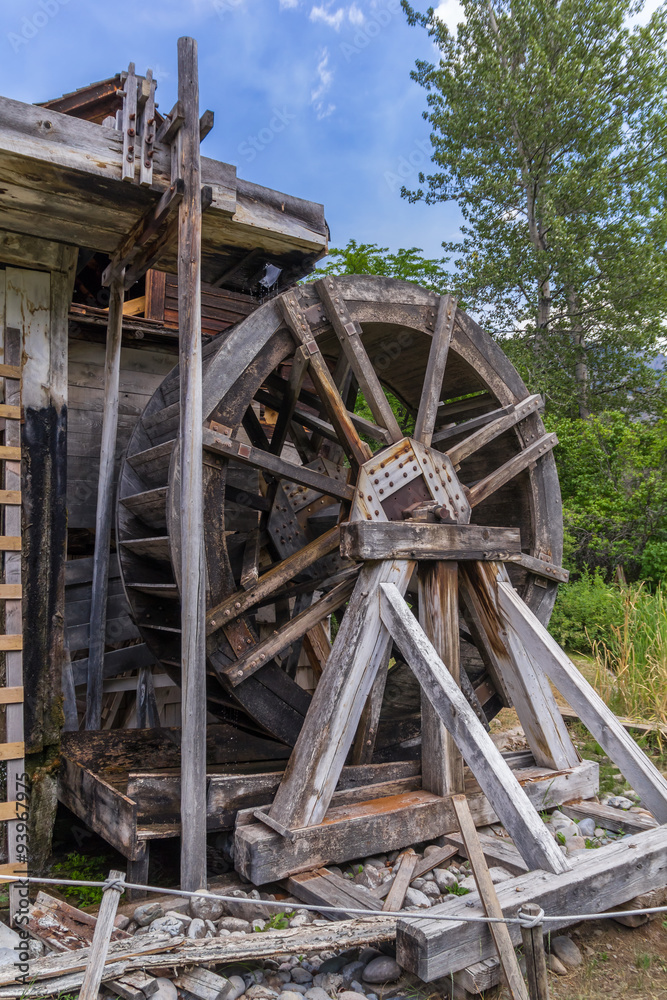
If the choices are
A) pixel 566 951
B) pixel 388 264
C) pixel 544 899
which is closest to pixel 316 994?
pixel 544 899

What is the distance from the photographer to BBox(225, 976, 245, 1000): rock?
230 cm

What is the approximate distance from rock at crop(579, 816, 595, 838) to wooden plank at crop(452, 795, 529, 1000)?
1.46 meters

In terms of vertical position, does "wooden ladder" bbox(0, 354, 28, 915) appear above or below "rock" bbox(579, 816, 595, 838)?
above

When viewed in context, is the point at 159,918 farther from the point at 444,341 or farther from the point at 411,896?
the point at 444,341

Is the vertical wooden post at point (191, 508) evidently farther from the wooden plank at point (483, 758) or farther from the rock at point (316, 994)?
the wooden plank at point (483, 758)

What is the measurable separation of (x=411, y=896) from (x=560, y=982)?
0.64 metres

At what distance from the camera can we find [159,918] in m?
2.69

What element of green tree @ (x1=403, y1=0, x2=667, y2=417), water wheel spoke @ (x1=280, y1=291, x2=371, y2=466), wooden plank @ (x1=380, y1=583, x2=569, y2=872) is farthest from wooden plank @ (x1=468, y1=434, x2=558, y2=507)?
green tree @ (x1=403, y1=0, x2=667, y2=417)

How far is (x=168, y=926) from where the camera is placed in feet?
8.58

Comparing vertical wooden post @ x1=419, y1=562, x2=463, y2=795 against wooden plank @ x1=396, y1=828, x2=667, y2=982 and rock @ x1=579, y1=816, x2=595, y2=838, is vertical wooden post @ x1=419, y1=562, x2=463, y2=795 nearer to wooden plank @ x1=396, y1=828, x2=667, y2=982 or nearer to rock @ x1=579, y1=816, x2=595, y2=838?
rock @ x1=579, y1=816, x2=595, y2=838

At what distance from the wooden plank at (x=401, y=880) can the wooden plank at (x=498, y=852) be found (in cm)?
23

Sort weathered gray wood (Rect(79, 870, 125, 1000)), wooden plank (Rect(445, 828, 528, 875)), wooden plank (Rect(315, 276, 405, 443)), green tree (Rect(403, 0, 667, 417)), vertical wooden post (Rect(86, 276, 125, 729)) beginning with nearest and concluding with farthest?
weathered gray wood (Rect(79, 870, 125, 1000)), wooden plank (Rect(445, 828, 528, 875)), wooden plank (Rect(315, 276, 405, 443)), vertical wooden post (Rect(86, 276, 125, 729)), green tree (Rect(403, 0, 667, 417))

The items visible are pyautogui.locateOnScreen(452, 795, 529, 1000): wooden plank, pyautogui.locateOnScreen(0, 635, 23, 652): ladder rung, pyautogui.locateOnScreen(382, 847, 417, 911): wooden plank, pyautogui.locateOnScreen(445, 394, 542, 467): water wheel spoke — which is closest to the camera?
pyautogui.locateOnScreen(452, 795, 529, 1000): wooden plank

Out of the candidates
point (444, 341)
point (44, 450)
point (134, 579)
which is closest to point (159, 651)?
point (134, 579)
